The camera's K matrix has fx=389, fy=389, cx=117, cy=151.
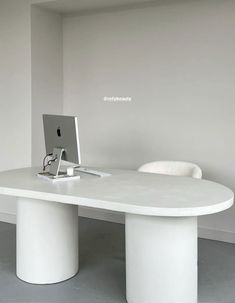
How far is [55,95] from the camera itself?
182 inches

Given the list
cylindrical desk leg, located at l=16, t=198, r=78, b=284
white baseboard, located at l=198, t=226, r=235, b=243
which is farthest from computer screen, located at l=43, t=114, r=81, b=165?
white baseboard, located at l=198, t=226, r=235, b=243

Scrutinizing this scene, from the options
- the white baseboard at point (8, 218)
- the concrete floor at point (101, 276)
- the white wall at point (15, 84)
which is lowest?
the concrete floor at point (101, 276)

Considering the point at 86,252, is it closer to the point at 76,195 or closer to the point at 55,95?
the point at 76,195

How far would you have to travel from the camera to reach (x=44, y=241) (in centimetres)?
286

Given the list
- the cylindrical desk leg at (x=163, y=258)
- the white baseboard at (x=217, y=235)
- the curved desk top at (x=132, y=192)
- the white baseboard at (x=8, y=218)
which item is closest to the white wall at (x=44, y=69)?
the white baseboard at (x=8, y=218)

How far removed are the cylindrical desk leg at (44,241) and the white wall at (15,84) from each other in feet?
4.93

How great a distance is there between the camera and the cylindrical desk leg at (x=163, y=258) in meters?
2.33

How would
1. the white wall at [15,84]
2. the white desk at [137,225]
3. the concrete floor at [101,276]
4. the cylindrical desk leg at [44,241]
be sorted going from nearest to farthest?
the white desk at [137,225] → the concrete floor at [101,276] → the cylindrical desk leg at [44,241] → the white wall at [15,84]

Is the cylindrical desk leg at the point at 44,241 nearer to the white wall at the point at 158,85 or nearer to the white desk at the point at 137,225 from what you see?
the white desk at the point at 137,225

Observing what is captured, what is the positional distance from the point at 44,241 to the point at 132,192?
0.84 m

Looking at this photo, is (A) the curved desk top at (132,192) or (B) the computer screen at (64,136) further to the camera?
(B) the computer screen at (64,136)

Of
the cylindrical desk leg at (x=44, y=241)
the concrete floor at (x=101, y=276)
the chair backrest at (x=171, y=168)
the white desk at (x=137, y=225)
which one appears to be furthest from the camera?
the chair backrest at (x=171, y=168)

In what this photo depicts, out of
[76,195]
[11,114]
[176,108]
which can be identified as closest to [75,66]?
[11,114]

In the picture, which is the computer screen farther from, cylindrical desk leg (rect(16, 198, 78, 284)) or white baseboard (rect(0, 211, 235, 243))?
white baseboard (rect(0, 211, 235, 243))
